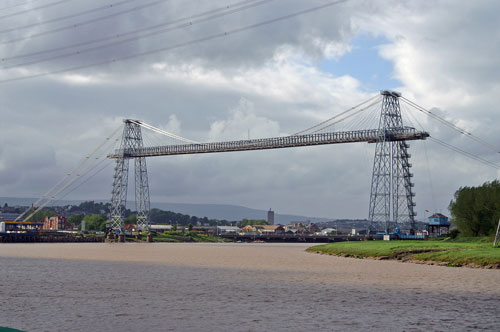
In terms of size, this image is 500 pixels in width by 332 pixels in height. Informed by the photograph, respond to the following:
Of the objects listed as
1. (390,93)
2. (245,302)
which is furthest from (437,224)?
(245,302)

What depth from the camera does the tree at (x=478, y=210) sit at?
248 feet

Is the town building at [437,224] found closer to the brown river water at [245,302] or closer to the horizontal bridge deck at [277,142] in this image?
the horizontal bridge deck at [277,142]

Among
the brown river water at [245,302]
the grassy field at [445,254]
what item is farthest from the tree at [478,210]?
the brown river water at [245,302]

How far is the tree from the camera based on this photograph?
75556 mm

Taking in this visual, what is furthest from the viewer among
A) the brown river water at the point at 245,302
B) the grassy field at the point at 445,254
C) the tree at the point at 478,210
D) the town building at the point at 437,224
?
the town building at the point at 437,224

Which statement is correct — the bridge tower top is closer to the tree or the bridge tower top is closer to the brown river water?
the tree

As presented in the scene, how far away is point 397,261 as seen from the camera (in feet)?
161

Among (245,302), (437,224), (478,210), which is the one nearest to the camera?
(245,302)

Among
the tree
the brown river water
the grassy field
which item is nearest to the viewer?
the brown river water

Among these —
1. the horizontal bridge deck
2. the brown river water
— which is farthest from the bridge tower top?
the brown river water

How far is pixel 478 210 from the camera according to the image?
7769 centimetres

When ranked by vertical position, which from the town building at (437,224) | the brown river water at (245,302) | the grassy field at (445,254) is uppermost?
the town building at (437,224)

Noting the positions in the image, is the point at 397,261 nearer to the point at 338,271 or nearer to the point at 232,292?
the point at 338,271

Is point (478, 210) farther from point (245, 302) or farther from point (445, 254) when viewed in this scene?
point (245, 302)
